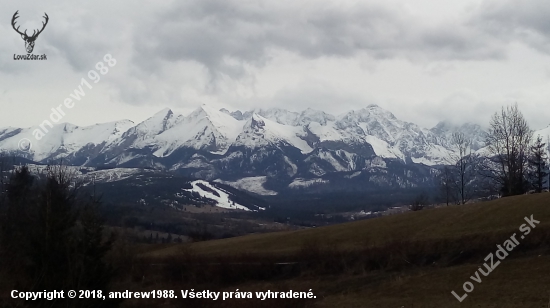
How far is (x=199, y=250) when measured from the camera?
78.6 m

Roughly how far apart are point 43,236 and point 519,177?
232 feet

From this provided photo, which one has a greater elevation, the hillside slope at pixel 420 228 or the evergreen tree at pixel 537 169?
the evergreen tree at pixel 537 169

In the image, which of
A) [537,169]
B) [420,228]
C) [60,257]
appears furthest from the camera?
[537,169]

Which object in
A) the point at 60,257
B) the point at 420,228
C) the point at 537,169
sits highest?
the point at 537,169

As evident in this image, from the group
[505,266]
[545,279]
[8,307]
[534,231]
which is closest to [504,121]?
[534,231]

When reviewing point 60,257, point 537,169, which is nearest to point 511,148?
point 537,169

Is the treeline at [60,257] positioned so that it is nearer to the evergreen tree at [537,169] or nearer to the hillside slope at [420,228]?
the hillside slope at [420,228]

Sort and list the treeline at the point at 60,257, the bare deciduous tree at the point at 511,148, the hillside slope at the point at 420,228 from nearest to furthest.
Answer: the treeline at the point at 60,257 → the hillside slope at the point at 420,228 → the bare deciduous tree at the point at 511,148

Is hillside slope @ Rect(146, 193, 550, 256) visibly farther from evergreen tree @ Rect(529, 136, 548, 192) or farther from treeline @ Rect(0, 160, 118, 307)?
treeline @ Rect(0, 160, 118, 307)

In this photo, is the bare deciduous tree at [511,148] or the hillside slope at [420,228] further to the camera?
the bare deciduous tree at [511,148]

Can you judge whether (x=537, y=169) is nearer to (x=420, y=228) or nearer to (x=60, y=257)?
(x=420, y=228)

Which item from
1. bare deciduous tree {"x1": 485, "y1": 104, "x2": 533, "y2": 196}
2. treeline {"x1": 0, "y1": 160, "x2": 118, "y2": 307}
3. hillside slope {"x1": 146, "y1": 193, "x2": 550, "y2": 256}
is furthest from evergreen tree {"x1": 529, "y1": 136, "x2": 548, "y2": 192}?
treeline {"x1": 0, "y1": 160, "x2": 118, "y2": 307}

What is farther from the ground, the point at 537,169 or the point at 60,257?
the point at 537,169

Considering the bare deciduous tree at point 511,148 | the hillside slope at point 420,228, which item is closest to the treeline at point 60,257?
the hillside slope at point 420,228
